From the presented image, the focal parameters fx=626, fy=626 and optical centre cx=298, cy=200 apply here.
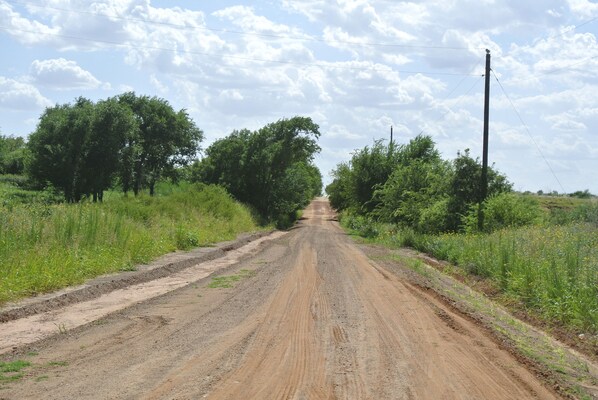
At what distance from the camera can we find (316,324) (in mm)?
11125

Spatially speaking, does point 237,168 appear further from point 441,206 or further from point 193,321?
point 193,321

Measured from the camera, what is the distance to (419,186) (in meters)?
44.5

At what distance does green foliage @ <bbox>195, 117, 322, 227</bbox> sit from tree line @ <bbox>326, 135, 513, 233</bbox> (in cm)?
593

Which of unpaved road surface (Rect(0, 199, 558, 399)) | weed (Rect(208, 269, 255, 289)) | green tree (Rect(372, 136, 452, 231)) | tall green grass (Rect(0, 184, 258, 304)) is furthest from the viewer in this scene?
green tree (Rect(372, 136, 452, 231))

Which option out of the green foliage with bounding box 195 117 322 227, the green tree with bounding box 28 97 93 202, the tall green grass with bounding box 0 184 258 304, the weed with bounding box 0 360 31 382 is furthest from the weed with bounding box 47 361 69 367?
the green foliage with bounding box 195 117 322 227

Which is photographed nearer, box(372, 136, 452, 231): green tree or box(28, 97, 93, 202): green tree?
box(372, 136, 452, 231): green tree

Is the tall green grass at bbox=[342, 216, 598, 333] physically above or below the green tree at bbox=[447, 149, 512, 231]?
below

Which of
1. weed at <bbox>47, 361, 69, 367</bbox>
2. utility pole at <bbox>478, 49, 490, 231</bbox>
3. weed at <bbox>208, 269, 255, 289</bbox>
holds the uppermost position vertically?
utility pole at <bbox>478, 49, 490, 231</bbox>

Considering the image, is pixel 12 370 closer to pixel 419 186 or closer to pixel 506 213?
pixel 506 213

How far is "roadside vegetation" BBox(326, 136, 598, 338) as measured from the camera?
1302 centimetres

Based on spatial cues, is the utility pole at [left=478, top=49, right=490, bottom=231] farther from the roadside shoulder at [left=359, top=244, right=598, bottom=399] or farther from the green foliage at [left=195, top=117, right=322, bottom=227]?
the green foliage at [left=195, top=117, right=322, bottom=227]

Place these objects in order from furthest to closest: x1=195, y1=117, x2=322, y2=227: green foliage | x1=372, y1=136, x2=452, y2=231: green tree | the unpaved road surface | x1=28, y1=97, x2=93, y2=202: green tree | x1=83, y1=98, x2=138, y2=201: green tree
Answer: x1=195, y1=117, x2=322, y2=227: green foliage, x1=83, y1=98, x2=138, y2=201: green tree, x1=28, y1=97, x2=93, y2=202: green tree, x1=372, y1=136, x2=452, y2=231: green tree, the unpaved road surface

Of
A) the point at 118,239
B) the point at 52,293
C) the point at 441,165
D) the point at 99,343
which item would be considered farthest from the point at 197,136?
the point at 99,343

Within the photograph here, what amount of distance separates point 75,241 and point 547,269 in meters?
13.0
